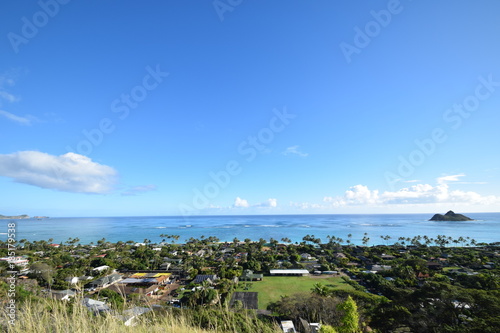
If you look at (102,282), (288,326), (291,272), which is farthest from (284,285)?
(102,282)

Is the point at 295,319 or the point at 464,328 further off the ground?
the point at 464,328

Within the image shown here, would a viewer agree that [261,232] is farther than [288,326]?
Yes

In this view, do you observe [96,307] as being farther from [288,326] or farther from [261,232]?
[261,232]

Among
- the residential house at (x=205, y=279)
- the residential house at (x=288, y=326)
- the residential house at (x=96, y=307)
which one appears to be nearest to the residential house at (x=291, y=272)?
the residential house at (x=205, y=279)

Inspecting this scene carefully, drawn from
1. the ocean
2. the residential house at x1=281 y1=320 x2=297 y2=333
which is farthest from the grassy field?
the ocean

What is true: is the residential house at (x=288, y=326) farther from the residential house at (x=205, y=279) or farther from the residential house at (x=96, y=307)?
the residential house at (x=205, y=279)

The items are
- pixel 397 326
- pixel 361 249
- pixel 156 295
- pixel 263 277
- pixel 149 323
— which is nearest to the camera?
pixel 149 323

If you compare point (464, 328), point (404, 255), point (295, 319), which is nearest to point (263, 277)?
point (295, 319)

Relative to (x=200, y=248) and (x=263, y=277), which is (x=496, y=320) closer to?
(x=263, y=277)
